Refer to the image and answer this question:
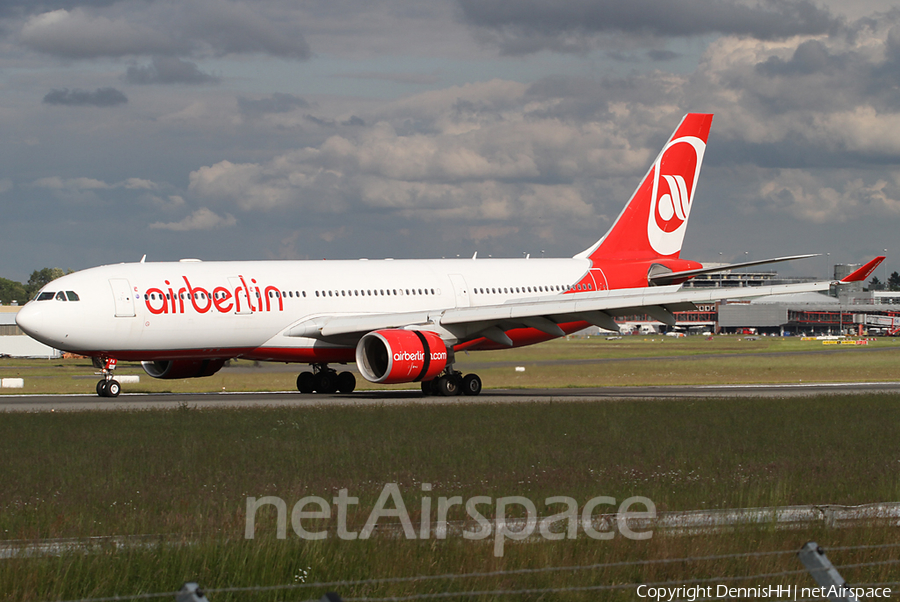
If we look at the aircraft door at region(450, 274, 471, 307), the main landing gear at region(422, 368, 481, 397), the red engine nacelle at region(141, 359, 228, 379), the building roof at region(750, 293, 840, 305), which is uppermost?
the building roof at region(750, 293, 840, 305)

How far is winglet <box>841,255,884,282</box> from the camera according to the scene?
2663 centimetres

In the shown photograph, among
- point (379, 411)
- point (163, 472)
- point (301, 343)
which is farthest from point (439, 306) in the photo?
point (163, 472)

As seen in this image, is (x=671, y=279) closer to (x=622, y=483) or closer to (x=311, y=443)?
(x=311, y=443)

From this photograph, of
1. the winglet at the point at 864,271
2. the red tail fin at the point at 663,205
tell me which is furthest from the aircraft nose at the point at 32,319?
the winglet at the point at 864,271

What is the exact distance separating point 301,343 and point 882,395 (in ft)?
52.8

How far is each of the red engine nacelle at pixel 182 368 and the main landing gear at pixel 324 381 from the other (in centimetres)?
296

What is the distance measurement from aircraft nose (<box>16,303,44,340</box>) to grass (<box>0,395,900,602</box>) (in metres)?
5.82

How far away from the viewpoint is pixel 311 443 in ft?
55.7

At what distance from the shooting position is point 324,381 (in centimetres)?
3331

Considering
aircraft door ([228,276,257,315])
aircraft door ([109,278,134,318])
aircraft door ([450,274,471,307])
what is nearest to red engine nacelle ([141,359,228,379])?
aircraft door ([228,276,257,315])

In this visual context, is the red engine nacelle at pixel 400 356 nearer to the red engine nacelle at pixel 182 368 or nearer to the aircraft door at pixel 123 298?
the red engine nacelle at pixel 182 368

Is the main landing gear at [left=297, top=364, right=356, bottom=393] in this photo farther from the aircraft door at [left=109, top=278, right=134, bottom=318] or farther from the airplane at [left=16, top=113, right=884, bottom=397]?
the aircraft door at [left=109, top=278, right=134, bottom=318]

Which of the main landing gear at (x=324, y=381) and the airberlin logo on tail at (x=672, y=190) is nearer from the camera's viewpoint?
the main landing gear at (x=324, y=381)

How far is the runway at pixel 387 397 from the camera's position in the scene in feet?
85.0
